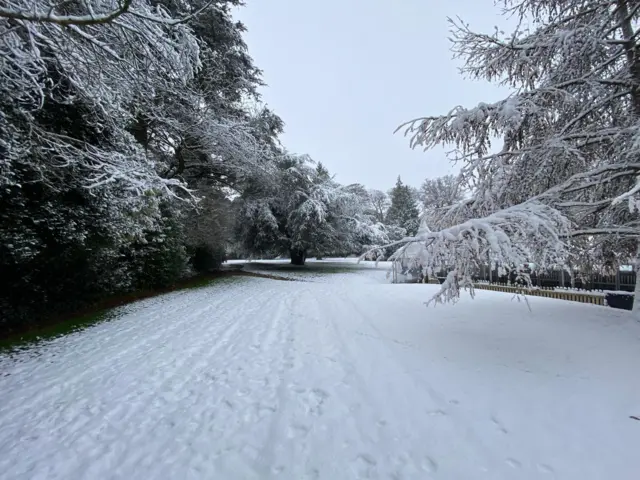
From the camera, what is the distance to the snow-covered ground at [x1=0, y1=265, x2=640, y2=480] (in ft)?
6.61

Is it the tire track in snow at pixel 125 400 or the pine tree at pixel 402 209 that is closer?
the tire track in snow at pixel 125 400

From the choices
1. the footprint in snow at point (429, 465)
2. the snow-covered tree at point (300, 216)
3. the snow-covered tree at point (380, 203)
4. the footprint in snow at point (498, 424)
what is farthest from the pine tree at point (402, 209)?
the footprint in snow at point (429, 465)

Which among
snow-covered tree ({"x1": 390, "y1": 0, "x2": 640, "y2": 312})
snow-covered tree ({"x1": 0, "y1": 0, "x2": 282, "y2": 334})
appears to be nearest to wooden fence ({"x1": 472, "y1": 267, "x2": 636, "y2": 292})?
snow-covered tree ({"x1": 390, "y1": 0, "x2": 640, "y2": 312})

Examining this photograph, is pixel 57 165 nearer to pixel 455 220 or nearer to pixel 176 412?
pixel 176 412

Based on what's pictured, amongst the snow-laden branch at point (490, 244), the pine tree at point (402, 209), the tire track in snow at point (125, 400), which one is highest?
the pine tree at point (402, 209)

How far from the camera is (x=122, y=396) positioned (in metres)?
3.01

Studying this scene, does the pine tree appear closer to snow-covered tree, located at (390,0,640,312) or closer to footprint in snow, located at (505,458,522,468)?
snow-covered tree, located at (390,0,640,312)

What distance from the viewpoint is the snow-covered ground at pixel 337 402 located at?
201 centimetres

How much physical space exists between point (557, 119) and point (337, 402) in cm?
564

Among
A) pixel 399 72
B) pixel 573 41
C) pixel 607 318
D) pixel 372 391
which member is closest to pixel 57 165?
pixel 372 391

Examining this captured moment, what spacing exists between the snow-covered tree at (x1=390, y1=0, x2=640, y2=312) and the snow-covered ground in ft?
4.44

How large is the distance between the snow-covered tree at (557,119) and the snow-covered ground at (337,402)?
1.35 meters

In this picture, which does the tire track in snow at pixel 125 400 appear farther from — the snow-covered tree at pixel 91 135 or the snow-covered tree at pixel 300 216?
the snow-covered tree at pixel 300 216

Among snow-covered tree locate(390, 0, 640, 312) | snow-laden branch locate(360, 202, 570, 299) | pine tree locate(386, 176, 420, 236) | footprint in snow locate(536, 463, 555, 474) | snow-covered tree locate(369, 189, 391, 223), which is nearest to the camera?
footprint in snow locate(536, 463, 555, 474)
